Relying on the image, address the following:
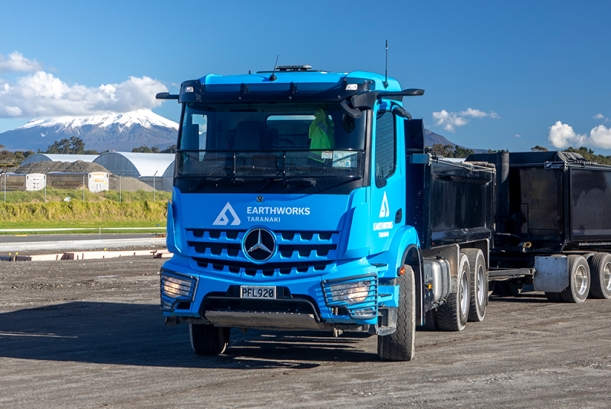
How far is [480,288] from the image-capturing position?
14.1 metres

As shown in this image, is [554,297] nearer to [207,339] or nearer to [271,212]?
[207,339]

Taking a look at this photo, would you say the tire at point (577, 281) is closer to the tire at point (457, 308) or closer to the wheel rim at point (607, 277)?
the wheel rim at point (607, 277)

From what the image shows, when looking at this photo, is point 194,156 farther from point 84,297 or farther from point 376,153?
point 84,297

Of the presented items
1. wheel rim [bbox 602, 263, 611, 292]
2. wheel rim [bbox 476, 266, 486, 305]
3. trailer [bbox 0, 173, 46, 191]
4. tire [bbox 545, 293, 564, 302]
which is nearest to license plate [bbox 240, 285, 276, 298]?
wheel rim [bbox 476, 266, 486, 305]

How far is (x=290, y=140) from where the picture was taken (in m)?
9.14

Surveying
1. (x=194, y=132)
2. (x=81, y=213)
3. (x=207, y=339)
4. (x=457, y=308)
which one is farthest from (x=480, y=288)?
(x=81, y=213)

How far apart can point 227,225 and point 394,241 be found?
185 cm

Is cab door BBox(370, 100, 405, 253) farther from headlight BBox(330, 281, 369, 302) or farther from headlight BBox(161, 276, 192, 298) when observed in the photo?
headlight BBox(161, 276, 192, 298)

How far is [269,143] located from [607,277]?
36.4 feet

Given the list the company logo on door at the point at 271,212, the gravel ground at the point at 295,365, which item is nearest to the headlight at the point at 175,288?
the gravel ground at the point at 295,365

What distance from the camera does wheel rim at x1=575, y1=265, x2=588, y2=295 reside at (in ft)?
55.5

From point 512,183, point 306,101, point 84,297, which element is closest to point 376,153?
point 306,101

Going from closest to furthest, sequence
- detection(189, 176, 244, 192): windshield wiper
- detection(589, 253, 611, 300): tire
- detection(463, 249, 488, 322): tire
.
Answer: detection(189, 176, 244, 192): windshield wiper, detection(463, 249, 488, 322): tire, detection(589, 253, 611, 300): tire

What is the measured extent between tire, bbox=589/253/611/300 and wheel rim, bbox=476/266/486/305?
4224 mm
